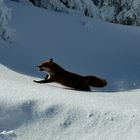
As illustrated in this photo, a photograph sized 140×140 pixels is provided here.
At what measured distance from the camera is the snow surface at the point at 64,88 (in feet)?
18.3

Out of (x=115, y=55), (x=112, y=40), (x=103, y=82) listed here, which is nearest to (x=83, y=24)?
(x=112, y=40)

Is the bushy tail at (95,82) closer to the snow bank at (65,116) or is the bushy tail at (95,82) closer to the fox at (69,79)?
the fox at (69,79)

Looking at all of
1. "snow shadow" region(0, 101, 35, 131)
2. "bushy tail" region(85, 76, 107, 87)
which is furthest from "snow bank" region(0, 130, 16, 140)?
"bushy tail" region(85, 76, 107, 87)

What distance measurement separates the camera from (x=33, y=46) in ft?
35.9

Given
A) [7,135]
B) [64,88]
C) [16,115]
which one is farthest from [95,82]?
[7,135]

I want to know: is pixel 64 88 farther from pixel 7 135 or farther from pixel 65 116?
pixel 7 135

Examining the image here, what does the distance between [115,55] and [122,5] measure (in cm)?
932

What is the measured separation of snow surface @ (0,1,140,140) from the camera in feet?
18.3

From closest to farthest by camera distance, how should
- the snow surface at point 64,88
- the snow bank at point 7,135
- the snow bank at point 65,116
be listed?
the snow bank at point 7,135
the snow bank at point 65,116
the snow surface at point 64,88

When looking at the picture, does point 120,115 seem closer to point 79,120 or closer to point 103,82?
point 79,120

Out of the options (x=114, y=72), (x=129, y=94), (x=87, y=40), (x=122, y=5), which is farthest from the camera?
(x=122, y=5)

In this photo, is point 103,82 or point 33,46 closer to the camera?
point 103,82

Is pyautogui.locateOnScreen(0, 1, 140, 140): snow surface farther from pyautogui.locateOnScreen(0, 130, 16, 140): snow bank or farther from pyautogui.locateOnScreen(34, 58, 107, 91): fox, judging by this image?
pyautogui.locateOnScreen(34, 58, 107, 91): fox

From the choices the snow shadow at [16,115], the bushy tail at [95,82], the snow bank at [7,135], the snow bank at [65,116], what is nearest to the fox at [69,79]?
the bushy tail at [95,82]
